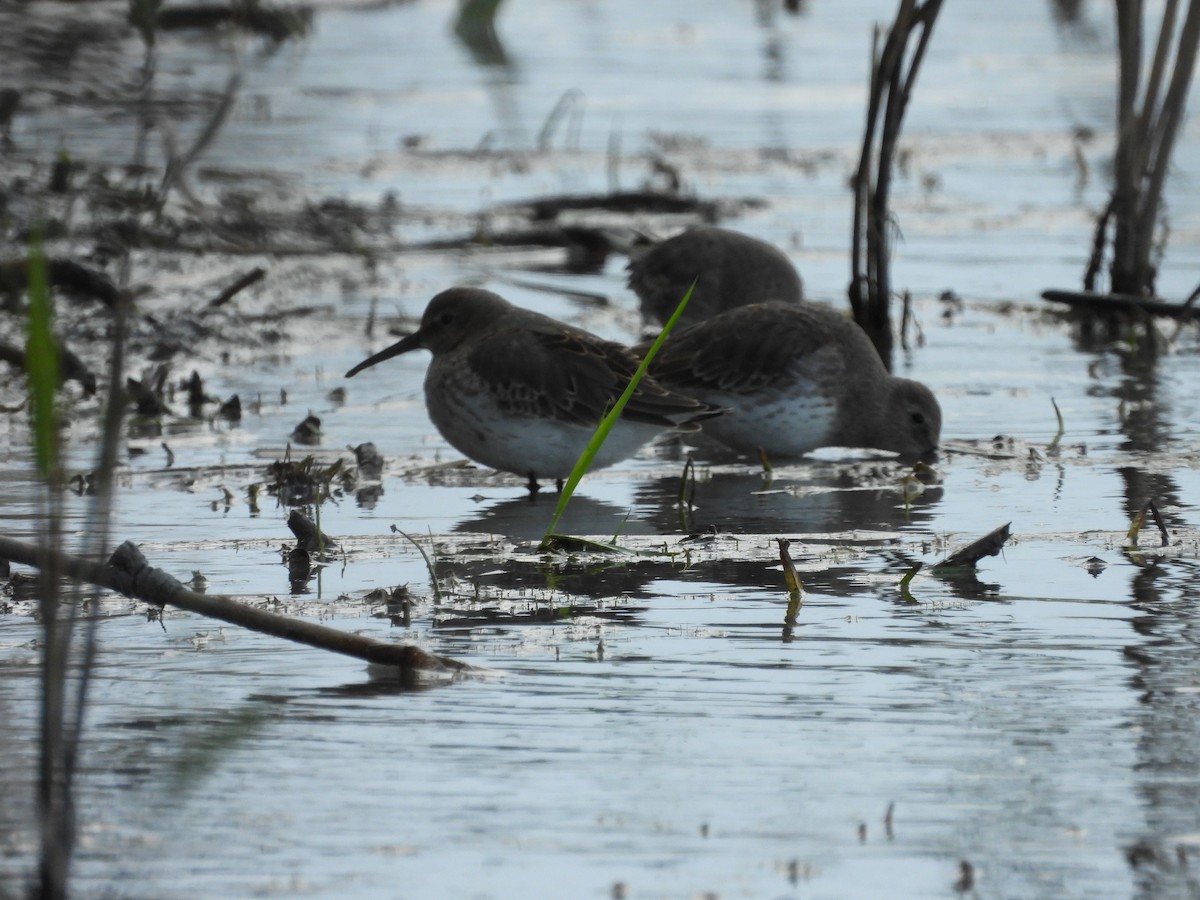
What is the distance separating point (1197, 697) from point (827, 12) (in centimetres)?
2076

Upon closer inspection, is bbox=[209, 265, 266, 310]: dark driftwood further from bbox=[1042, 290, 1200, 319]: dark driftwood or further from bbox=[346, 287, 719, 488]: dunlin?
bbox=[1042, 290, 1200, 319]: dark driftwood

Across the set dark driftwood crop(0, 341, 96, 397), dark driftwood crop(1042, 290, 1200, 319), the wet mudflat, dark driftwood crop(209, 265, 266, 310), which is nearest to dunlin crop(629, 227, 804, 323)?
the wet mudflat

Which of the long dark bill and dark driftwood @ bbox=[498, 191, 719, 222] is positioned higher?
dark driftwood @ bbox=[498, 191, 719, 222]

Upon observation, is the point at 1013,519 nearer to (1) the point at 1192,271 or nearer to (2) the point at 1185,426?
(2) the point at 1185,426

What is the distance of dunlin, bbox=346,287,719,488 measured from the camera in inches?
274

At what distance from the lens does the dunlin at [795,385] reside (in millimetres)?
7754

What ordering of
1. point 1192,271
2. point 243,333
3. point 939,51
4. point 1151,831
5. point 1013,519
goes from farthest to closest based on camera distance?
point 939,51 < point 1192,271 < point 243,333 < point 1013,519 < point 1151,831

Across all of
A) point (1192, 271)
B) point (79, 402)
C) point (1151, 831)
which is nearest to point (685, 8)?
point (1192, 271)

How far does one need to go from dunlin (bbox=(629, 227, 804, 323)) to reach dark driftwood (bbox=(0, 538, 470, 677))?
5.55 meters

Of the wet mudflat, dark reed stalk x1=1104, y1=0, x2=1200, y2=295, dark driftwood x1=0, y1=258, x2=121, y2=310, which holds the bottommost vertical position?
the wet mudflat

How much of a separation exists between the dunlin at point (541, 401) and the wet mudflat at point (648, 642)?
0.61 ft

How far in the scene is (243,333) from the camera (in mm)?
9547

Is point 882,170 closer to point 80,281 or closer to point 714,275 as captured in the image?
point 714,275

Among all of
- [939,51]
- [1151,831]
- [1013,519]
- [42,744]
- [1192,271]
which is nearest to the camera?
[42,744]
